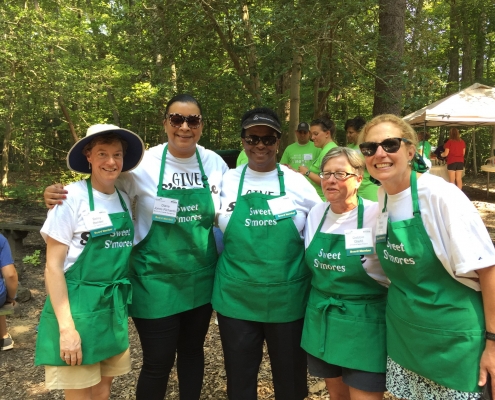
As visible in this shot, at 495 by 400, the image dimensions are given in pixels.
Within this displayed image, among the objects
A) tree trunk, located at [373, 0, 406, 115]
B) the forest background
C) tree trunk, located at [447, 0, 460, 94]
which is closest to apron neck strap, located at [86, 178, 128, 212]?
the forest background

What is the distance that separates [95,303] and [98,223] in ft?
1.22

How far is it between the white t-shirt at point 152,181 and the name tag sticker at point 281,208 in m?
0.35

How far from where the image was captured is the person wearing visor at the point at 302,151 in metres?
5.09

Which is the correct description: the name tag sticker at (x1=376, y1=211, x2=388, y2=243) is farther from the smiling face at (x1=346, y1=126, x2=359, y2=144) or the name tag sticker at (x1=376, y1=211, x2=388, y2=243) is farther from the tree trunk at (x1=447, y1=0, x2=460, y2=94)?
the tree trunk at (x1=447, y1=0, x2=460, y2=94)

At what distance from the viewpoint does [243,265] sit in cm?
207

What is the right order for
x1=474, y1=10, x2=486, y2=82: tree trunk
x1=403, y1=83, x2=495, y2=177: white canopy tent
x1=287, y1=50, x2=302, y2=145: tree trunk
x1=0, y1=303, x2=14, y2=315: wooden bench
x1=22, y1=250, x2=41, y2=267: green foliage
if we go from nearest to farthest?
x1=0, y1=303, x2=14, y2=315: wooden bench < x1=22, y1=250, x2=41, y2=267: green foliage < x1=287, y1=50, x2=302, y2=145: tree trunk < x1=403, y1=83, x2=495, y2=177: white canopy tent < x1=474, y1=10, x2=486, y2=82: tree trunk

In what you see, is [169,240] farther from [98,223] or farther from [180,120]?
[180,120]

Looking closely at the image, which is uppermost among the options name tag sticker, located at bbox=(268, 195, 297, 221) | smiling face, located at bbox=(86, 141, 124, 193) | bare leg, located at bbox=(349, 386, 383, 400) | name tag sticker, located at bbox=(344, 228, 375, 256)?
smiling face, located at bbox=(86, 141, 124, 193)

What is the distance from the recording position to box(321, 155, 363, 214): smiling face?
189 cm

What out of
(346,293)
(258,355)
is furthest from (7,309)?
(346,293)

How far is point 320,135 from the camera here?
466 centimetres

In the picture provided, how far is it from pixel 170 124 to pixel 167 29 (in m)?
4.41

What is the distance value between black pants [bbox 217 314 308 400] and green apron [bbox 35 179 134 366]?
21.9 inches

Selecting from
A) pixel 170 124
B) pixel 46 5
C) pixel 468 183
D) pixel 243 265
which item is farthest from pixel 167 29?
pixel 468 183
